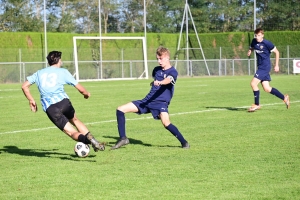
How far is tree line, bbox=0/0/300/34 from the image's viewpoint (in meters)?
45.6

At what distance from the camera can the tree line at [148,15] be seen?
4559 cm

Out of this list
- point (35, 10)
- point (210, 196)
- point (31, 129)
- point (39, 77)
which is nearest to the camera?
point (210, 196)

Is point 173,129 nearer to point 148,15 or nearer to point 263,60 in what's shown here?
point 263,60

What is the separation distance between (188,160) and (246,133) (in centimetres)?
300

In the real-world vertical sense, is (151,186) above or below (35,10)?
below

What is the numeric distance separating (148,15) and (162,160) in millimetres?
44105

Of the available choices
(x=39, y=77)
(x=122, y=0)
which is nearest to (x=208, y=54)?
(x=122, y=0)

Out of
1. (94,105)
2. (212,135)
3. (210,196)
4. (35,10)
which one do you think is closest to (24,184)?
(210,196)

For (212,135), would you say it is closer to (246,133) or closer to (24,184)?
(246,133)

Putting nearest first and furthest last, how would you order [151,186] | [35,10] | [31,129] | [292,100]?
1. [151,186]
2. [31,129]
3. [292,100]
4. [35,10]

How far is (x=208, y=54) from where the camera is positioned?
159 feet

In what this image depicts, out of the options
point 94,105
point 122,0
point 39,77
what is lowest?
point 94,105

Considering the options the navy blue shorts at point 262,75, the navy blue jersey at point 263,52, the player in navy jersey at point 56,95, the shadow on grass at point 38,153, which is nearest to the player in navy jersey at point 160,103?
the shadow on grass at point 38,153

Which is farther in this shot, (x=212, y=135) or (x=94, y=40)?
(x=94, y=40)
